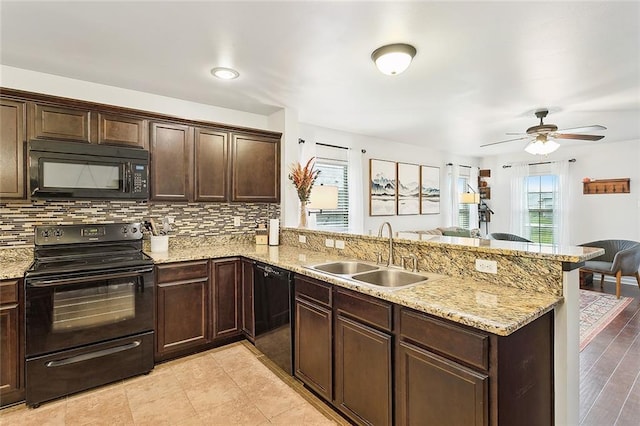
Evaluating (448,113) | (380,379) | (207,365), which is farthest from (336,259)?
(448,113)

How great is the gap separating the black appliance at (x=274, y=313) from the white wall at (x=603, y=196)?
6358 mm

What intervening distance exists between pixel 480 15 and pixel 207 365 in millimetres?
3271

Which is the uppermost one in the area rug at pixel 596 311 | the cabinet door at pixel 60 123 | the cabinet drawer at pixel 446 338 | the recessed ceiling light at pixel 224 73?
the recessed ceiling light at pixel 224 73

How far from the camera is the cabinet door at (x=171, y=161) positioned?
312cm

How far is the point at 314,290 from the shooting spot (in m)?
2.30

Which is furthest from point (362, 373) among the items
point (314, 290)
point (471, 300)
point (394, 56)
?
point (394, 56)

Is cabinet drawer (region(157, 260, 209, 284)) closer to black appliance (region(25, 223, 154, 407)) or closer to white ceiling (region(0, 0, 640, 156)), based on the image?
black appliance (region(25, 223, 154, 407))

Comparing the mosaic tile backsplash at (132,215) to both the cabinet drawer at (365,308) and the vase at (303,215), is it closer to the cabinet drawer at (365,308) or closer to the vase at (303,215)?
the vase at (303,215)

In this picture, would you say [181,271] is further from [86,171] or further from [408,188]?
[408,188]

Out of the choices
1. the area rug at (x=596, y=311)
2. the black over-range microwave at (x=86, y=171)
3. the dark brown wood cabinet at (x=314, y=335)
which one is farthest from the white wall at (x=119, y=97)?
the area rug at (x=596, y=311)

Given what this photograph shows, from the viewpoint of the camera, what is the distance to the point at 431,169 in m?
6.55

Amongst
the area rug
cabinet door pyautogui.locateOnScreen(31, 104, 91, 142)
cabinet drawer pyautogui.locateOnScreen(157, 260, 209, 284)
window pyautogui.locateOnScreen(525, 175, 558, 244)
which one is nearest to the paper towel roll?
cabinet drawer pyautogui.locateOnScreen(157, 260, 209, 284)

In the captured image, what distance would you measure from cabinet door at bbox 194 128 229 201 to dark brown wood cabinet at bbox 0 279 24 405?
1552 millimetres

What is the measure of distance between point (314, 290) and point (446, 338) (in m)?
1.00
